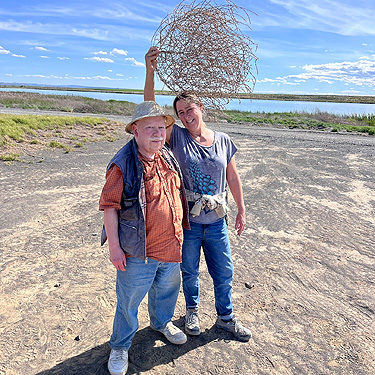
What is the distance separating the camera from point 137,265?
2371mm

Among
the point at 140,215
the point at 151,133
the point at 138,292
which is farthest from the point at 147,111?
the point at 138,292

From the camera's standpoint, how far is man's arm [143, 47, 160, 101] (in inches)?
97.1

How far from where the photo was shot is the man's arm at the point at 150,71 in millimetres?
2467

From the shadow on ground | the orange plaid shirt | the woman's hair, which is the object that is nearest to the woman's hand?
the woman's hair

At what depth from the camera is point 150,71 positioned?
2.52m

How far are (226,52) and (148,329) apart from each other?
2.27m

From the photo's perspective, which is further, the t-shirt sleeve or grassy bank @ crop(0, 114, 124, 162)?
grassy bank @ crop(0, 114, 124, 162)

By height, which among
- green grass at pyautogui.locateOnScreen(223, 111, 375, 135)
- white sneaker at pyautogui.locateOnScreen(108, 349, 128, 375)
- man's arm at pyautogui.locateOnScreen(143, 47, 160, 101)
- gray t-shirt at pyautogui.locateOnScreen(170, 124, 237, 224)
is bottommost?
white sneaker at pyautogui.locateOnScreen(108, 349, 128, 375)

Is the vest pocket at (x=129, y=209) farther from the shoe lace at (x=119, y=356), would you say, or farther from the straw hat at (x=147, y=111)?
the shoe lace at (x=119, y=356)

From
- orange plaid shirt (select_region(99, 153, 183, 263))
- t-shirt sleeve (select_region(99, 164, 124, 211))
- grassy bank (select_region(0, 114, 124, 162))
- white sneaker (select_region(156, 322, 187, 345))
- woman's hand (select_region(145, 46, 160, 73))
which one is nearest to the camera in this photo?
t-shirt sleeve (select_region(99, 164, 124, 211))

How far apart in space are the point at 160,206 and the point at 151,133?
464 millimetres

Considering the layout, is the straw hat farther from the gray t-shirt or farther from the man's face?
the gray t-shirt

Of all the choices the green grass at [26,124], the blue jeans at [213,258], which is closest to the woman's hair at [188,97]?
the blue jeans at [213,258]

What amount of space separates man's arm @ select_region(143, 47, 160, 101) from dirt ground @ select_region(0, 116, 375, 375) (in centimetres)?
190
